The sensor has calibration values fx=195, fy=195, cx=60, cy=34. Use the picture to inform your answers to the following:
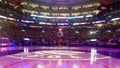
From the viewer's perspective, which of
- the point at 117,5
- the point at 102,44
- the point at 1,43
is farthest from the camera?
the point at 117,5

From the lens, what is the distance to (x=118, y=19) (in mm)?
46750

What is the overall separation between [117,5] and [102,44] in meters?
11.6

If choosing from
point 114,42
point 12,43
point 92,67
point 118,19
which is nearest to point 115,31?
point 118,19

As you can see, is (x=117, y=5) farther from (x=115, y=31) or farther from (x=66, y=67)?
(x=66, y=67)

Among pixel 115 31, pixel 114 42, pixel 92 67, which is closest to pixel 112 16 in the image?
pixel 115 31

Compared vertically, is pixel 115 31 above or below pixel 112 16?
below

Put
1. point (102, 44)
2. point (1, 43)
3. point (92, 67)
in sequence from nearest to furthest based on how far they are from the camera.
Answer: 1. point (92, 67)
2. point (1, 43)
3. point (102, 44)

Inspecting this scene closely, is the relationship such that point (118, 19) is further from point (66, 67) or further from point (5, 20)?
point (66, 67)

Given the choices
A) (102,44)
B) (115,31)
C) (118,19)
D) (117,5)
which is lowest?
(102,44)

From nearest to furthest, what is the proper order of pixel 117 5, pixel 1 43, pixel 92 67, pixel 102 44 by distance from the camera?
pixel 92 67 → pixel 1 43 → pixel 102 44 → pixel 117 5

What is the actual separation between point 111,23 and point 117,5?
4.72m

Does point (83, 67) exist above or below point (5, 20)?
below

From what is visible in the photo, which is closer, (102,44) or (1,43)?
(1,43)

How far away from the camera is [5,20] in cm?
4944
